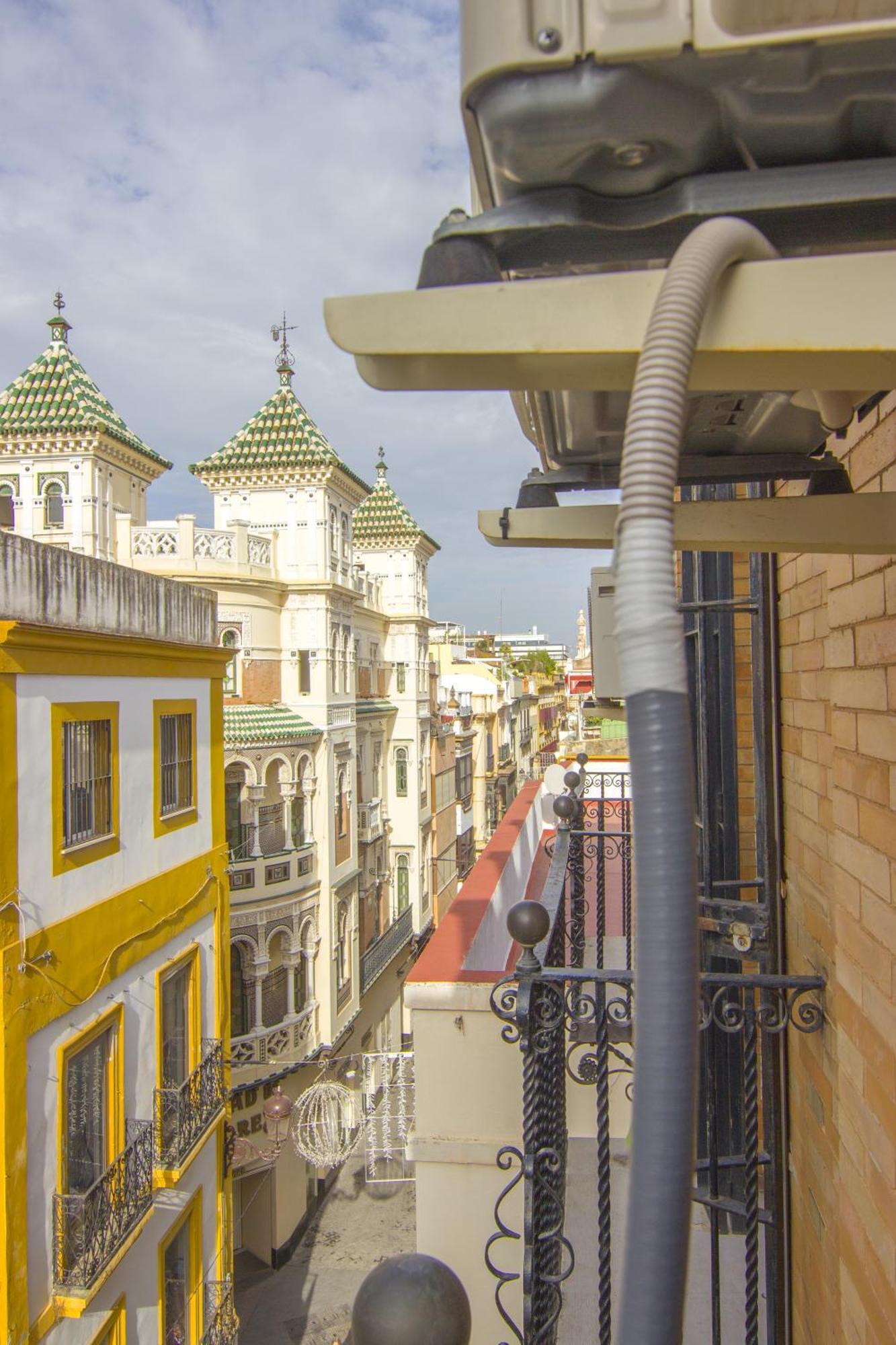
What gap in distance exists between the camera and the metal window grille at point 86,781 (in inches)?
313

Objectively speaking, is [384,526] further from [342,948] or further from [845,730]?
[845,730]

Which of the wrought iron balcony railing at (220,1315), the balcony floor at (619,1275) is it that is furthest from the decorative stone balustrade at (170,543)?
the balcony floor at (619,1275)

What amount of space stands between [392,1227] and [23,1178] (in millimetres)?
13185

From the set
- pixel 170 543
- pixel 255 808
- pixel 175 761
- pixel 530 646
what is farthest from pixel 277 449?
pixel 530 646

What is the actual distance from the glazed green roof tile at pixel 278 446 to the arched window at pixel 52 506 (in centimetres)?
371

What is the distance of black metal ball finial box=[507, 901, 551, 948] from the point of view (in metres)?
3.33

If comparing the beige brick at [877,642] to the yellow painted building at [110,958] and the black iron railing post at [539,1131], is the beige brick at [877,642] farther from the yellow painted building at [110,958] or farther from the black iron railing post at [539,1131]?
the yellow painted building at [110,958]

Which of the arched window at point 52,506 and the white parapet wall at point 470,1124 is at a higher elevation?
the arched window at point 52,506

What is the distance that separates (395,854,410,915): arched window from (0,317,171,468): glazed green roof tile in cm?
1462

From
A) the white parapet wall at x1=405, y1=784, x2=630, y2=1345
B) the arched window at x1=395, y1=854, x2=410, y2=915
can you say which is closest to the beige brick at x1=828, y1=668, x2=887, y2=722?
the white parapet wall at x1=405, y1=784, x2=630, y2=1345

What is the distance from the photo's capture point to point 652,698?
0.75 meters

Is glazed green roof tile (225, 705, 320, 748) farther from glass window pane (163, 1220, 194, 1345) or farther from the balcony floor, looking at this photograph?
the balcony floor

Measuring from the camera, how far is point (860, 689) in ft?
7.35

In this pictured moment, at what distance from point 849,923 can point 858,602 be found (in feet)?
2.80
